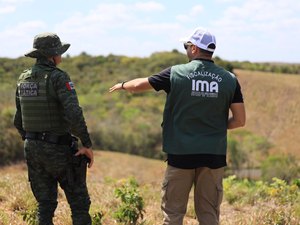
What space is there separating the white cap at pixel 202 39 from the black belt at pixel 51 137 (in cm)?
126

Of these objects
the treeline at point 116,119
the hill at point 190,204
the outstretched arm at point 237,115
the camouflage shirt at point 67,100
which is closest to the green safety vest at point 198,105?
the outstretched arm at point 237,115

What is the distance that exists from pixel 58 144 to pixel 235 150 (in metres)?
19.4

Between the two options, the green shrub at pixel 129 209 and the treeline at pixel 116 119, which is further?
the treeline at pixel 116 119

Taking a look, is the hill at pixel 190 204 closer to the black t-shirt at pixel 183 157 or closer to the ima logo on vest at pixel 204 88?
the black t-shirt at pixel 183 157

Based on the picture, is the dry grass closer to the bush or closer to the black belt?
the bush

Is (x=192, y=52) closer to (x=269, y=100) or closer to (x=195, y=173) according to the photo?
(x=195, y=173)

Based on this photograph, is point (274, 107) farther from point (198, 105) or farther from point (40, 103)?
point (40, 103)

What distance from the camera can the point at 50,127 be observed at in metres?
3.93

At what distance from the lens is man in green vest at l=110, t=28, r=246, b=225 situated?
378 centimetres

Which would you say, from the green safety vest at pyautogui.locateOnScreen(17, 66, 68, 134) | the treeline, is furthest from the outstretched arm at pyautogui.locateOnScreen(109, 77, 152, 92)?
the treeline

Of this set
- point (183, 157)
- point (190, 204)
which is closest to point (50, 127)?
point (183, 157)

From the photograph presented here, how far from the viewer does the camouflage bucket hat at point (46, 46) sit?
13.0 ft

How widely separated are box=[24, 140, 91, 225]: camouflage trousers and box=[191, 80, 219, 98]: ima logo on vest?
3.69ft

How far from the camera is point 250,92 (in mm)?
52438
